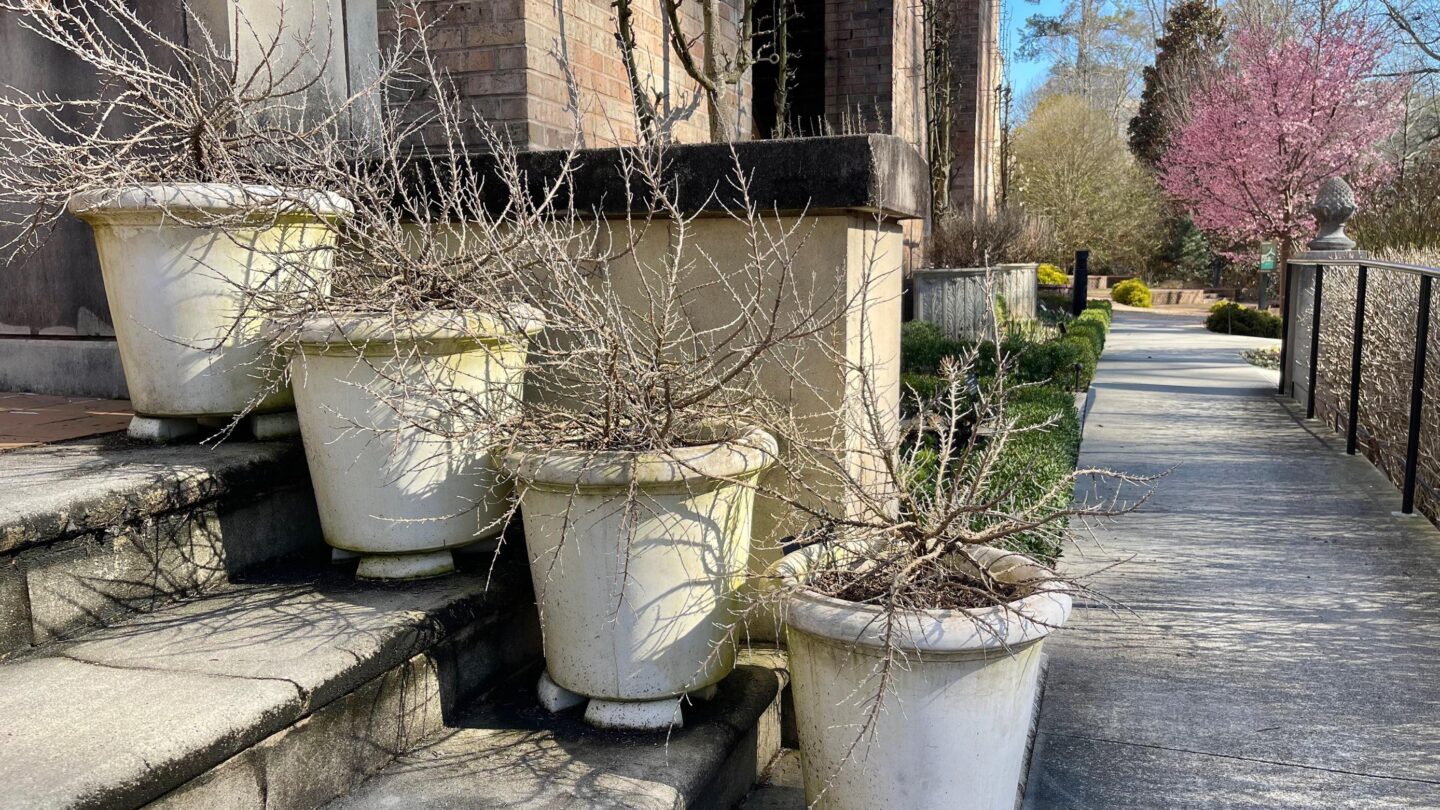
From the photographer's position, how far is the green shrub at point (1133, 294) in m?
23.2

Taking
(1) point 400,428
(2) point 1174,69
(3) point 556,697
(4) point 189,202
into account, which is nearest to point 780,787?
(3) point 556,697

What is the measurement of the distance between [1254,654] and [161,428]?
332 cm

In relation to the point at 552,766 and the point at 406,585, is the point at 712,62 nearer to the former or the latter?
the point at 406,585

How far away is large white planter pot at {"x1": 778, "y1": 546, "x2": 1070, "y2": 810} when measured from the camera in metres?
1.90

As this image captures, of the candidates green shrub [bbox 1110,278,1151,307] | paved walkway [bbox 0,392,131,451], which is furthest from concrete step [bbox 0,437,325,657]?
green shrub [bbox 1110,278,1151,307]

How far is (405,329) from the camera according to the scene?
2.24 meters

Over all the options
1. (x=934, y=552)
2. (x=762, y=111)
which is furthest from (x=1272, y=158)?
(x=934, y=552)

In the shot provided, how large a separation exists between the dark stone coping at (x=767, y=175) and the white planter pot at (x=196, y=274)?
629 mm

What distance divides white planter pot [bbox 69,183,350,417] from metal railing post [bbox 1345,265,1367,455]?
18.1ft

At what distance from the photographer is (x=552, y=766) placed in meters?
2.04

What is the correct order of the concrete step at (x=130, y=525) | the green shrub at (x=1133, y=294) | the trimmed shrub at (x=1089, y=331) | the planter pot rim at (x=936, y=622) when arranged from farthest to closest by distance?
the green shrub at (x=1133, y=294) < the trimmed shrub at (x=1089, y=331) < the concrete step at (x=130, y=525) < the planter pot rim at (x=936, y=622)

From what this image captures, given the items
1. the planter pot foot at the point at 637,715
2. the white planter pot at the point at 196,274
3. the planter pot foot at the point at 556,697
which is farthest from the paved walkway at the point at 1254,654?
the white planter pot at the point at 196,274

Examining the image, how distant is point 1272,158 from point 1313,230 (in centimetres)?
135

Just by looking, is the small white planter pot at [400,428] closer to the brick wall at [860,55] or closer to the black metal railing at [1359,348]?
the black metal railing at [1359,348]
